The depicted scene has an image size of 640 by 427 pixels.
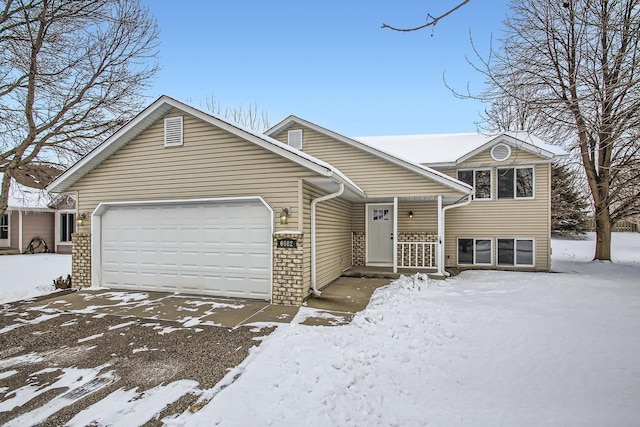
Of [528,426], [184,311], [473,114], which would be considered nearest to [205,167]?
[184,311]

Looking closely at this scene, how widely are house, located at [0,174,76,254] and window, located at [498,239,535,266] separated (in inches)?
797

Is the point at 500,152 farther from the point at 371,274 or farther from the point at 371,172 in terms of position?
the point at 371,274

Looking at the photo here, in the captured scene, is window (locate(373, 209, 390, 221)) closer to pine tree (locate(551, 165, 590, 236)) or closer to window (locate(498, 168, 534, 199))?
window (locate(498, 168, 534, 199))

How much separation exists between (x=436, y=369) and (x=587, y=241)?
24.7 metres

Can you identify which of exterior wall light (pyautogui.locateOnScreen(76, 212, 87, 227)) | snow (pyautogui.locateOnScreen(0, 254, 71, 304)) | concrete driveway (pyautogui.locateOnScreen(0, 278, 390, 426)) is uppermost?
exterior wall light (pyautogui.locateOnScreen(76, 212, 87, 227))

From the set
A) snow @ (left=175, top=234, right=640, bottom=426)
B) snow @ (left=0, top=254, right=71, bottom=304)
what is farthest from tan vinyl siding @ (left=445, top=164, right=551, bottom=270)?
snow @ (left=0, top=254, right=71, bottom=304)

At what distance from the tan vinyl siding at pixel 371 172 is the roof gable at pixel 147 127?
1869mm

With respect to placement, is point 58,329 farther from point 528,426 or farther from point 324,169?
point 528,426

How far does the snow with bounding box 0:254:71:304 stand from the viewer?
7.68m

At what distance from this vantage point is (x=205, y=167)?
7.22 meters

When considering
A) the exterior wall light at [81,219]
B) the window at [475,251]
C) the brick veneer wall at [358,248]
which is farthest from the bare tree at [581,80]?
the exterior wall light at [81,219]

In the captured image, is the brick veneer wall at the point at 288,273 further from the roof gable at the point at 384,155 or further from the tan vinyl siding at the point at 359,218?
the tan vinyl siding at the point at 359,218

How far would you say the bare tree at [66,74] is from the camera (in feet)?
28.5

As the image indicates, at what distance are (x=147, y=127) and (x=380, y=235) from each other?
8172 mm
